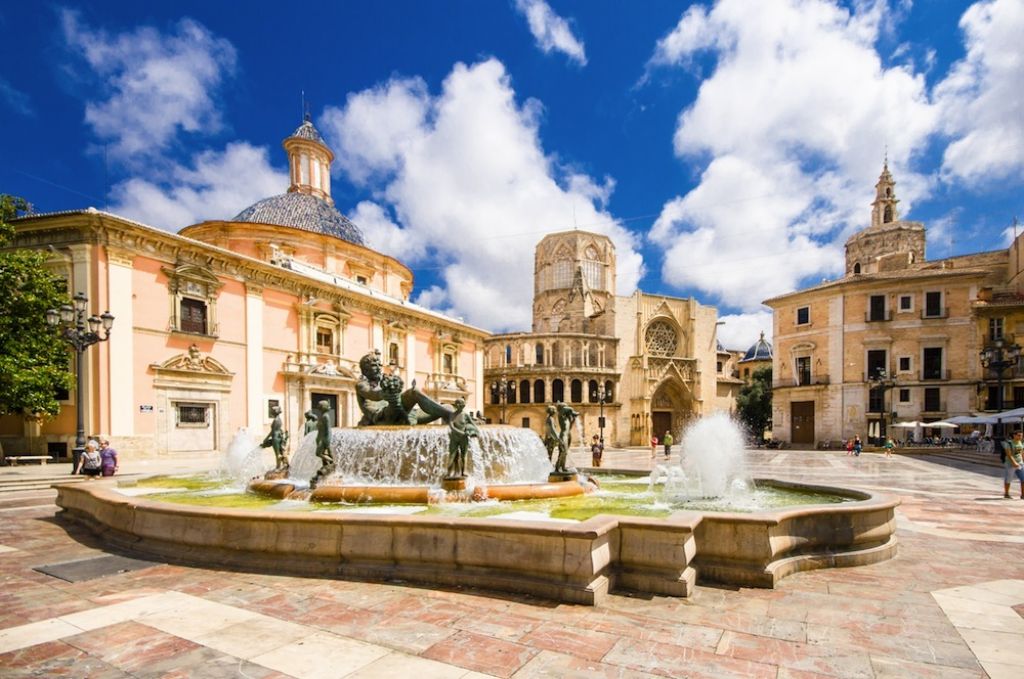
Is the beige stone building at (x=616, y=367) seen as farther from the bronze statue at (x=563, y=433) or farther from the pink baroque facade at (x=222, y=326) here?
the bronze statue at (x=563, y=433)

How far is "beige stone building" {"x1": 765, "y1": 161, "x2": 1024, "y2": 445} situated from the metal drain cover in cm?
3378

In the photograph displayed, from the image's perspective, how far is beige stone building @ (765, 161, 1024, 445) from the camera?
31.9 meters

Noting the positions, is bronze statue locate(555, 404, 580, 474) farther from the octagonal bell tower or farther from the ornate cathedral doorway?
the octagonal bell tower

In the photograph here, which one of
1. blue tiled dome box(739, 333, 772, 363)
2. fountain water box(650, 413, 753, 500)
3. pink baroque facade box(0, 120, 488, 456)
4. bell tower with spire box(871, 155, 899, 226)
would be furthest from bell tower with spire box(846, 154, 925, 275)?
fountain water box(650, 413, 753, 500)

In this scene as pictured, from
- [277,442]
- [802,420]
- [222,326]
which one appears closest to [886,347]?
[802,420]

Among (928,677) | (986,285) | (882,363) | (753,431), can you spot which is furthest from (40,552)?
(753,431)

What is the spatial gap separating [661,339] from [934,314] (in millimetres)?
20397

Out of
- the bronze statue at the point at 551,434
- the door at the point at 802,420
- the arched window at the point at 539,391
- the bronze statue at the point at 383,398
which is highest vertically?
the bronze statue at the point at 383,398

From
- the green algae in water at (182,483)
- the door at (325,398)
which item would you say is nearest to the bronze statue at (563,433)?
the green algae in water at (182,483)

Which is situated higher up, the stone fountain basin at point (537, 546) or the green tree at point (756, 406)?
the stone fountain basin at point (537, 546)

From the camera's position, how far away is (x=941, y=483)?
1359 centimetres

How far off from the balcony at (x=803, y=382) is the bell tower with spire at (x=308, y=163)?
1397 inches

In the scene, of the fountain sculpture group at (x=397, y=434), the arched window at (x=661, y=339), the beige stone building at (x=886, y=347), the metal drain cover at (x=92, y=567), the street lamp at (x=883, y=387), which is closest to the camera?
the metal drain cover at (x=92, y=567)

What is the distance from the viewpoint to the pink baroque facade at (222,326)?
17.7 metres
